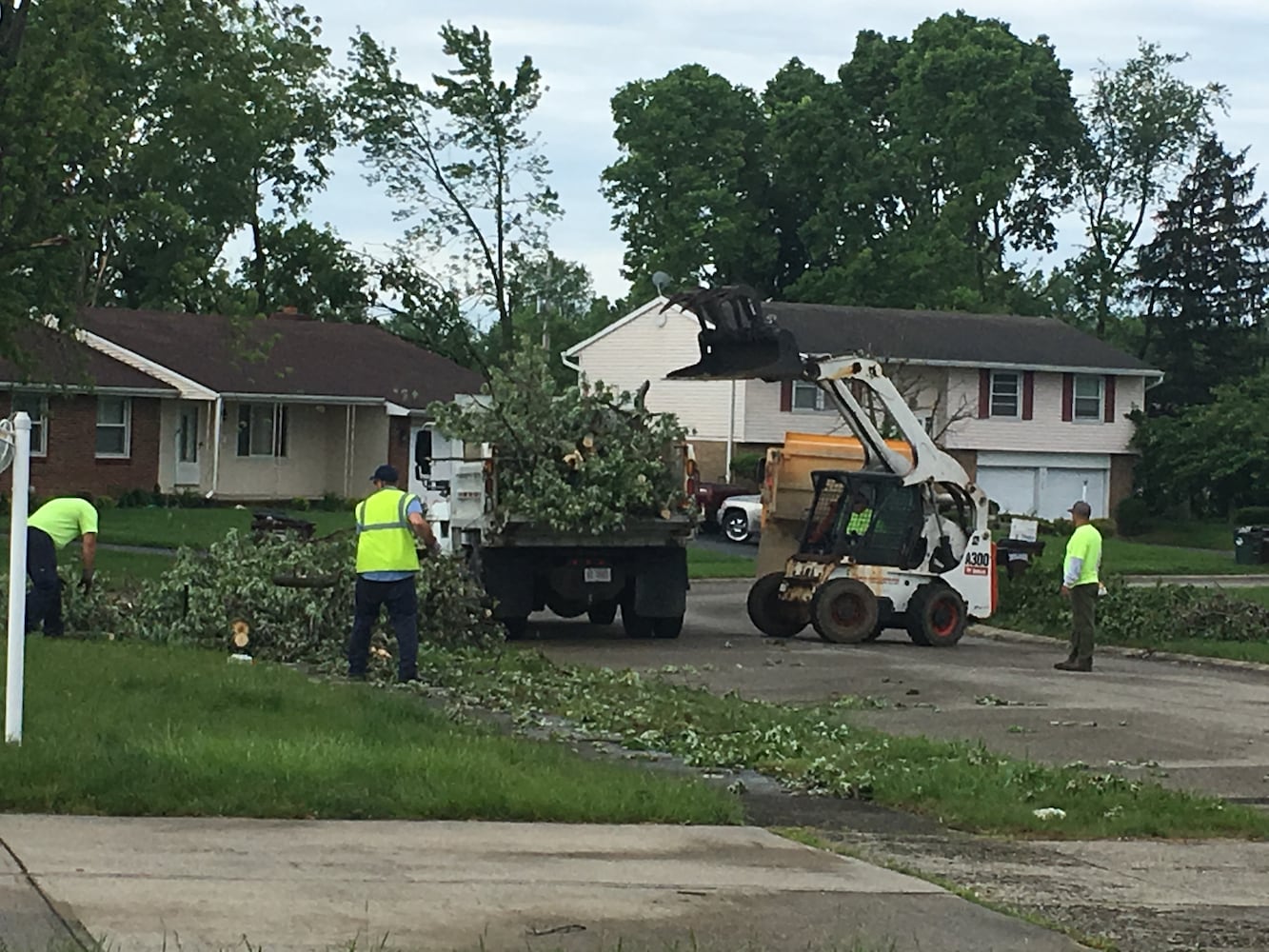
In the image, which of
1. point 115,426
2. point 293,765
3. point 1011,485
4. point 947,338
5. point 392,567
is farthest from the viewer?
point 1011,485

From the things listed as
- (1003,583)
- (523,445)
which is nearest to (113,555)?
(523,445)

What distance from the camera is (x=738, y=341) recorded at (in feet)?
75.5

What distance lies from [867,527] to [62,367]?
22.6 metres

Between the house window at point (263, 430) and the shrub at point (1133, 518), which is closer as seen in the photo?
the house window at point (263, 430)

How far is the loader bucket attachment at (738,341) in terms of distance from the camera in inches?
890

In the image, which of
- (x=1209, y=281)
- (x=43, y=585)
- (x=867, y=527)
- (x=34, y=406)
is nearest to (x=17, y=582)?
(x=43, y=585)

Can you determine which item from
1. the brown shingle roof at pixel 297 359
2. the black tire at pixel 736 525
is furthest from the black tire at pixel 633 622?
the brown shingle roof at pixel 297 359

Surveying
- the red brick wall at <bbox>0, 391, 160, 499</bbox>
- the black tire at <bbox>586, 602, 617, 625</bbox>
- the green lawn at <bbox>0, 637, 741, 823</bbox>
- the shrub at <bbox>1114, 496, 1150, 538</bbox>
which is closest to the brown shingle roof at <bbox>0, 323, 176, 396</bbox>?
the red brick wall at <bbox>0, 391, 160, 499</bbox>

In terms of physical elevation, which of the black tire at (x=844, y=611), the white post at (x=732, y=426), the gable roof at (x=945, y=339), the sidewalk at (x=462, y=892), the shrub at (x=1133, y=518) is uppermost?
the gable roof at (x=945, y=339)

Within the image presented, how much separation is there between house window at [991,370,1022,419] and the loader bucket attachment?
34851mm

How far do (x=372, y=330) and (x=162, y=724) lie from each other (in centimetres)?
4474

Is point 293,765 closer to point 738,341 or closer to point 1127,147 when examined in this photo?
point 738,341

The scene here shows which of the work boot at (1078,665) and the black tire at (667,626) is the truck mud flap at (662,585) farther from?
the work boot at (1078,665)

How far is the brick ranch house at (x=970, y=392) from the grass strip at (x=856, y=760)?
3701 cm
